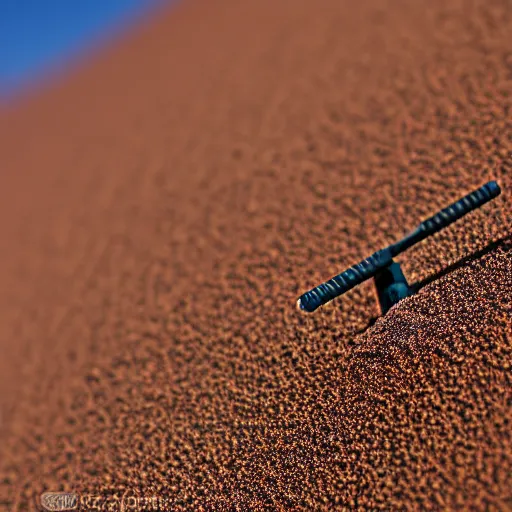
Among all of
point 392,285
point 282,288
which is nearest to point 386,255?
point 392,285

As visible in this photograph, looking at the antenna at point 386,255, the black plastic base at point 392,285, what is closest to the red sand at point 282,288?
the black plastic base at point 392,285

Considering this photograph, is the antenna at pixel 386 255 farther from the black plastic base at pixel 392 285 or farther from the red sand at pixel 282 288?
the red sand at pixel 282 288

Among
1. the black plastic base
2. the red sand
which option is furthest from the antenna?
the red sand

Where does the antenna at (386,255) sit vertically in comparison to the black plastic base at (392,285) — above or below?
above

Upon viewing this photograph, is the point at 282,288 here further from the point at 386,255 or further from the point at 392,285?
the point at 386,255

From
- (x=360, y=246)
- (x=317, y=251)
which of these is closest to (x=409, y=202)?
(x=360, y=246)

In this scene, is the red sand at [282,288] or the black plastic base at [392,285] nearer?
the red sand at [282,288]
